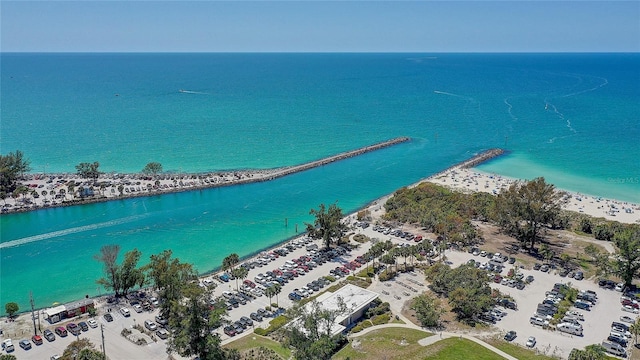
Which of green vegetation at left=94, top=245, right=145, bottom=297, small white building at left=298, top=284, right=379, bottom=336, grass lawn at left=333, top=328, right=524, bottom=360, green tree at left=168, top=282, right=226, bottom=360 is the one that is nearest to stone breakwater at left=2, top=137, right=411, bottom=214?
green vegetation at left=94, top=245, right=145, bottom=297

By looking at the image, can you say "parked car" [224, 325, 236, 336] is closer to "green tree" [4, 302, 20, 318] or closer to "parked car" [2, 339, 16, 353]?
"parked car" [2, 339, 16, 353]

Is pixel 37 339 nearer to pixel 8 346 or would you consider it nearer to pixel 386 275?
pixel 8 346

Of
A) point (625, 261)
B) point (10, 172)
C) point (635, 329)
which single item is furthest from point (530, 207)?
point (10, 172)

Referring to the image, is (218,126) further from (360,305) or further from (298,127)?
(360,305)

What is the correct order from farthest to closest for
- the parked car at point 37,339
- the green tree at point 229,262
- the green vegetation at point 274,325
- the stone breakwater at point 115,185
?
the stone breakwater at point 115,185
the green tree at point 229,262
the green vegetation at point 274,325
the parked car at point 37,339

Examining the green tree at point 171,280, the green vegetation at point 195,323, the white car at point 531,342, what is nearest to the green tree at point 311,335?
the green vegetation at point 195,323

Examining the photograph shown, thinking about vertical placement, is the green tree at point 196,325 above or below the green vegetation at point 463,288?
above

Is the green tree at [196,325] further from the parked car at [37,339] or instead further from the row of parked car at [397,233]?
the row of parked car at [397,233]
